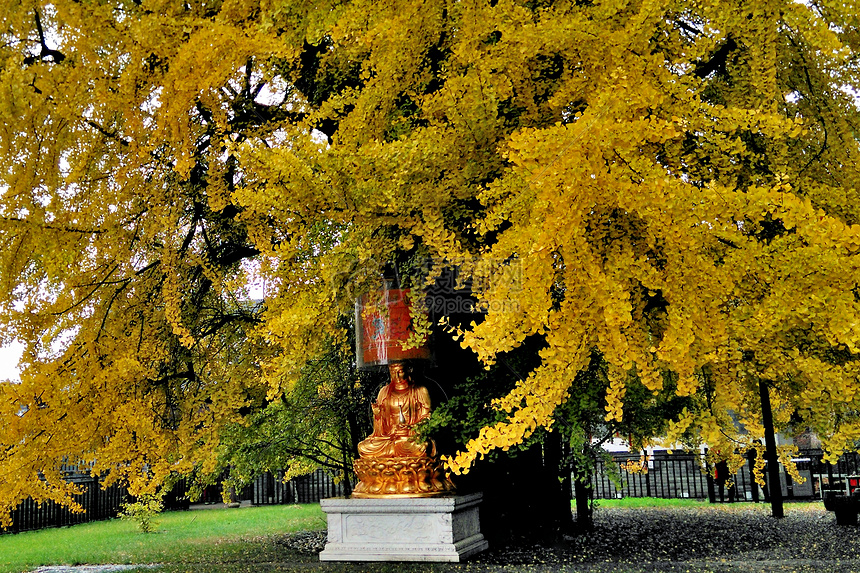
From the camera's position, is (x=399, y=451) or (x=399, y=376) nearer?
(x=399, y=451)

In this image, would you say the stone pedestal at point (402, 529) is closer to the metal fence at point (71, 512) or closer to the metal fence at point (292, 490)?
the metal fence at point (71, 512)

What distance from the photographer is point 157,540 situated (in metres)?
10.3

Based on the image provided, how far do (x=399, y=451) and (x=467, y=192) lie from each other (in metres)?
2.94

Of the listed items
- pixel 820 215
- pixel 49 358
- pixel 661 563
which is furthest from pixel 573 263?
pixel 49 358

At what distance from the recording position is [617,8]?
4191mm

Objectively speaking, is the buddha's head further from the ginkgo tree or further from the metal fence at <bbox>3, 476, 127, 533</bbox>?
the metal fence at <bbox>3, 476, 127, 533</bbox>

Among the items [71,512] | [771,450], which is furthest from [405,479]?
[71,512]

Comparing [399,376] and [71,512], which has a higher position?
[399,376]

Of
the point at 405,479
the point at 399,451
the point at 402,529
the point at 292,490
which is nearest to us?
the point at 402,529

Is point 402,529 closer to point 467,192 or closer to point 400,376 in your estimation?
point 400,376

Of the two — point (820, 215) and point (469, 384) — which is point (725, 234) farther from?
point (469, 384)

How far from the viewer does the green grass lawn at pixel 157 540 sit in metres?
8.38

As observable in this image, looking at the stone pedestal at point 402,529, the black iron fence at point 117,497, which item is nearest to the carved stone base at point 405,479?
the stone pedestal at point 402,529

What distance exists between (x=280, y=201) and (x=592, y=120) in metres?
2.05
